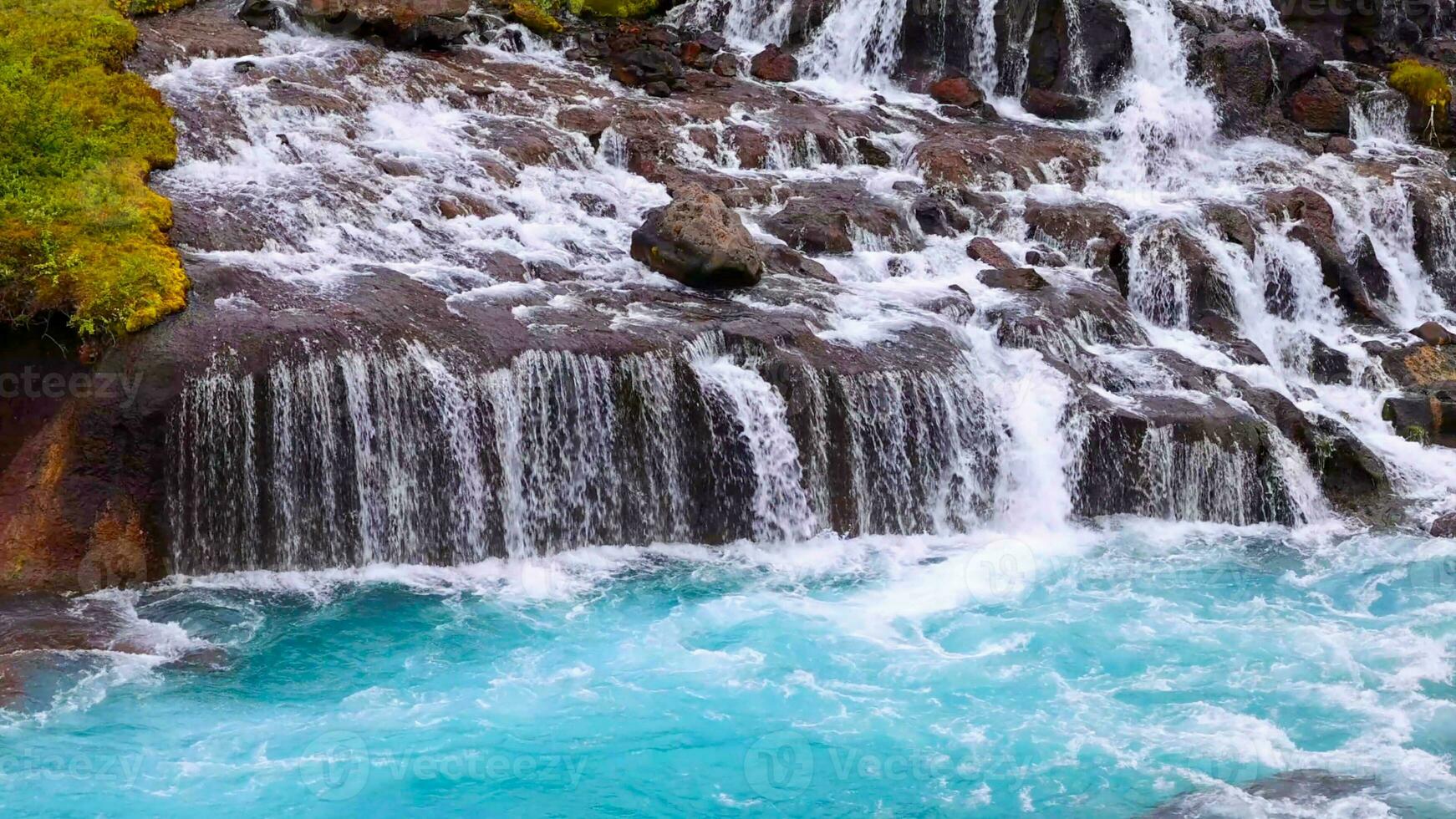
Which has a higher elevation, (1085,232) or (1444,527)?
(1085,232)

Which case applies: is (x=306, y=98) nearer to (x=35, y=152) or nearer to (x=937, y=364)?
(x=35, y=152)

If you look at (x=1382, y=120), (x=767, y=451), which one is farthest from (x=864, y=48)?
(x=767, y=451)

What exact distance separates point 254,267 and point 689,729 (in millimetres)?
8186

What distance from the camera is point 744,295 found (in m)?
18.9

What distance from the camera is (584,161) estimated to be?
22516 millimetres

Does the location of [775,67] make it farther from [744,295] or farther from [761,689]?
[761,689]

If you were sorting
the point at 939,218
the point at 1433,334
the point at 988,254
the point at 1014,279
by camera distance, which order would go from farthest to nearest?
the point at 939,218 < the point at 1433,334 < the point at 988,254 < the point at 1014,279

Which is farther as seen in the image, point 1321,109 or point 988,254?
point 1321,109

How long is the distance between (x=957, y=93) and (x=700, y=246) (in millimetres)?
10559

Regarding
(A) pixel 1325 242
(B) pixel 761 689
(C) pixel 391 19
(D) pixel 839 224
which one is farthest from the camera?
(C) pixel 391 19

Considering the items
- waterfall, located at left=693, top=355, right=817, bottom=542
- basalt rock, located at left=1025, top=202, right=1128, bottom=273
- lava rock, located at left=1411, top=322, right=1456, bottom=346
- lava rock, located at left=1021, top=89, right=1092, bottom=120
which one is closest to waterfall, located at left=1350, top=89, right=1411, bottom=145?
lava rock, located at left=1021, top=89, right=1092, bottom=120

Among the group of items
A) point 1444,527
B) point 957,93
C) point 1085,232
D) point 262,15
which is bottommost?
point 1444,527

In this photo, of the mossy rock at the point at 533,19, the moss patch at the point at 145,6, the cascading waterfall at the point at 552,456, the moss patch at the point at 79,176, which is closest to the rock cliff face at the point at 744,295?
the cascading waterfall at the point at 552,456

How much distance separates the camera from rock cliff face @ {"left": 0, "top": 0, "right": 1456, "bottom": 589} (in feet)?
50.1
